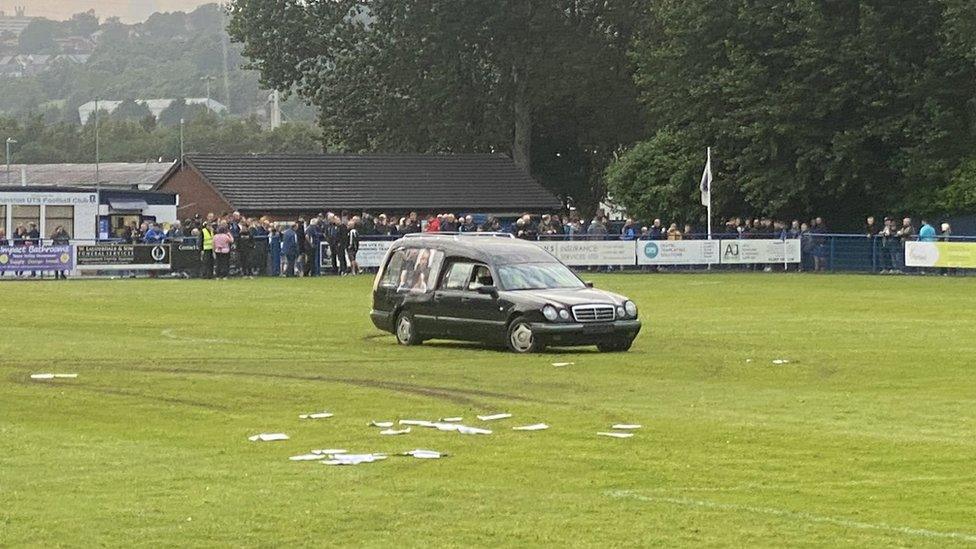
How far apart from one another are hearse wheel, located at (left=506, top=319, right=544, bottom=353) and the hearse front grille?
675 mm

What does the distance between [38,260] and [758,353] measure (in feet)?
108

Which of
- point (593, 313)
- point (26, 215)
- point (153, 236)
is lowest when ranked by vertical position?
point (593, 313)

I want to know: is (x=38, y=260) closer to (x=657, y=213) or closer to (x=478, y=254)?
(x=657, y=213)

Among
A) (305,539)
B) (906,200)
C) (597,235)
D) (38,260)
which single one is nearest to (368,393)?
(305,539)

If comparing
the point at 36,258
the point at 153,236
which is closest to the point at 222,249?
the point at 153,236

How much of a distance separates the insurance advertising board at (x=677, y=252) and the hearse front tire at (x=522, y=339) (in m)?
34.3

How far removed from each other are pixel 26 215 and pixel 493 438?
1950 inches

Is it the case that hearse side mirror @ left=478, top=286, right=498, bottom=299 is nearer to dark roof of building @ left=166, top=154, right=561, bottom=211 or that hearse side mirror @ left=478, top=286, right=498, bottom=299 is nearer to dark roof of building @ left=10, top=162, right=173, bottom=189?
dark roof of building @ left=166, top=154, right=561, bottom=211

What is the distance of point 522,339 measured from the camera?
91.0 ft

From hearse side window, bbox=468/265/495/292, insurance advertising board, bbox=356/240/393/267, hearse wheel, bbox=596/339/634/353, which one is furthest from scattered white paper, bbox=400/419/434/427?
insurance advertising board, bbox=356/240/393/267

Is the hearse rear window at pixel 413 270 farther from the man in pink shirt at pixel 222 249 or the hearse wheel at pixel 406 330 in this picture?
the man in pink shirt at pixel 222 249

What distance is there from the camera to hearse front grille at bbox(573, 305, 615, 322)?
27422mm

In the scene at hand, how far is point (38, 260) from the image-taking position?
55719 mm

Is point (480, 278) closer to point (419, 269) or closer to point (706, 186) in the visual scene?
point (419, 269)
